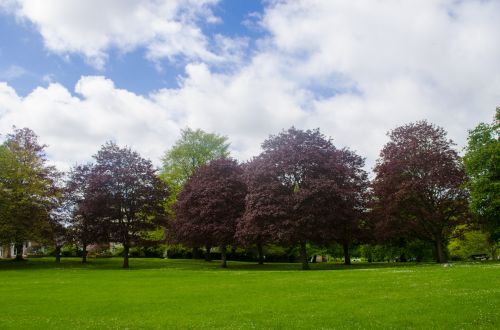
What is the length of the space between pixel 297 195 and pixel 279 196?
7.50 ft

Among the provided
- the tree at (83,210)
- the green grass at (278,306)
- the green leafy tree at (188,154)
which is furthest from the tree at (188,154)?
the green grass at (278,306)

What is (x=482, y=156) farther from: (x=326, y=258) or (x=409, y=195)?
(x=326, y=258)

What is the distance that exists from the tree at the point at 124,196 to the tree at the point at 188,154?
1568 cm

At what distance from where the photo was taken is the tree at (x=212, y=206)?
5344 cm

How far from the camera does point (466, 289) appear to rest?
19.6 meters

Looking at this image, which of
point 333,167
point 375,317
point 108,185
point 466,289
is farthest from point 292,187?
point 375,317

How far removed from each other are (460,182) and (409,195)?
20.7ft

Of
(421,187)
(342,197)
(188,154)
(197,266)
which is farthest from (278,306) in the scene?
(188,154)

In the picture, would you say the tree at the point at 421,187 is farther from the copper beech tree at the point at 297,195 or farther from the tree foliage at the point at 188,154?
the tree foliage at the point at 188,154

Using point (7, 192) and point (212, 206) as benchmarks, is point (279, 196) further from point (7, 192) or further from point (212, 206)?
point (7, 192)

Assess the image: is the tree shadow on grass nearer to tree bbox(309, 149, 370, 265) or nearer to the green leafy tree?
tree bbox(309, 149, 370, 265)

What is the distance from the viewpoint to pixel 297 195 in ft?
152

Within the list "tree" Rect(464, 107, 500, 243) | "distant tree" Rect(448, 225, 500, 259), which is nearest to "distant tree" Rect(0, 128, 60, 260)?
"tree" Rect(464, 107, 500, 243)

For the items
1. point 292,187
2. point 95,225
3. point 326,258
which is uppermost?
point 292,187
